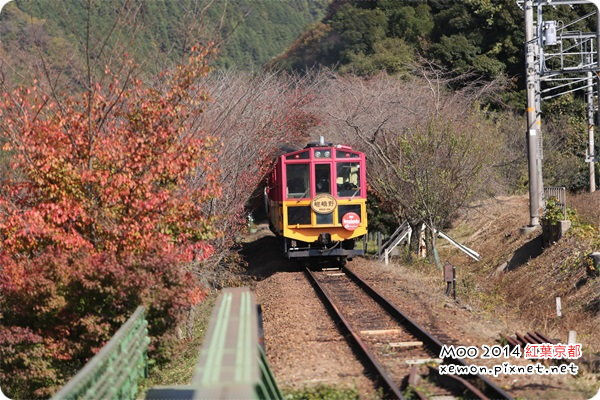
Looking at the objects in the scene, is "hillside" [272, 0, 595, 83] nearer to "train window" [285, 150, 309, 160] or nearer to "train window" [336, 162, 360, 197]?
"train window" [336, 162, 360, 197]

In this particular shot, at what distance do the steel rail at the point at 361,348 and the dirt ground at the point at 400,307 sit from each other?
0.47 feet

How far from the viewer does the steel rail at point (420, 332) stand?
7539mm

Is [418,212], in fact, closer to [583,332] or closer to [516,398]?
[583,332]

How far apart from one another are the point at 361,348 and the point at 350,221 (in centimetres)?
959

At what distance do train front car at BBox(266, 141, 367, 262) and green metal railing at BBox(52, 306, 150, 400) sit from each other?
10.4 meters

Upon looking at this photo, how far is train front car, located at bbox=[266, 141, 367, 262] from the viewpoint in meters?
19.3

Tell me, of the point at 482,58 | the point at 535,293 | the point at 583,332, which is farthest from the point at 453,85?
the point at 583,332

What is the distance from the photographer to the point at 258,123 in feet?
74.1

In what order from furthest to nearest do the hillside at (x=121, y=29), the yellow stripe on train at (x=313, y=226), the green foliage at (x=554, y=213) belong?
the yellow stripe on train at (x=313, y=226)
the green foliage at (x=554, y=213)
the hillside at (x=121, y=29)

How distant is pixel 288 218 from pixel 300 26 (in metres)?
54.8

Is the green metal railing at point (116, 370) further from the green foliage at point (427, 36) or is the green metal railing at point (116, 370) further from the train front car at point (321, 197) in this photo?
the green foliage at point (427, 36)

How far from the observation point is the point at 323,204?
19.3 metres

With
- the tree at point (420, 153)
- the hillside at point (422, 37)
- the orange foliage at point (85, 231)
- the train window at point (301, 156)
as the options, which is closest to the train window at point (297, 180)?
the train window at point (301, 156)

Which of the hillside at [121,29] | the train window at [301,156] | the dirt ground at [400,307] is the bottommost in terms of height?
the dirt ground at [400,307]
